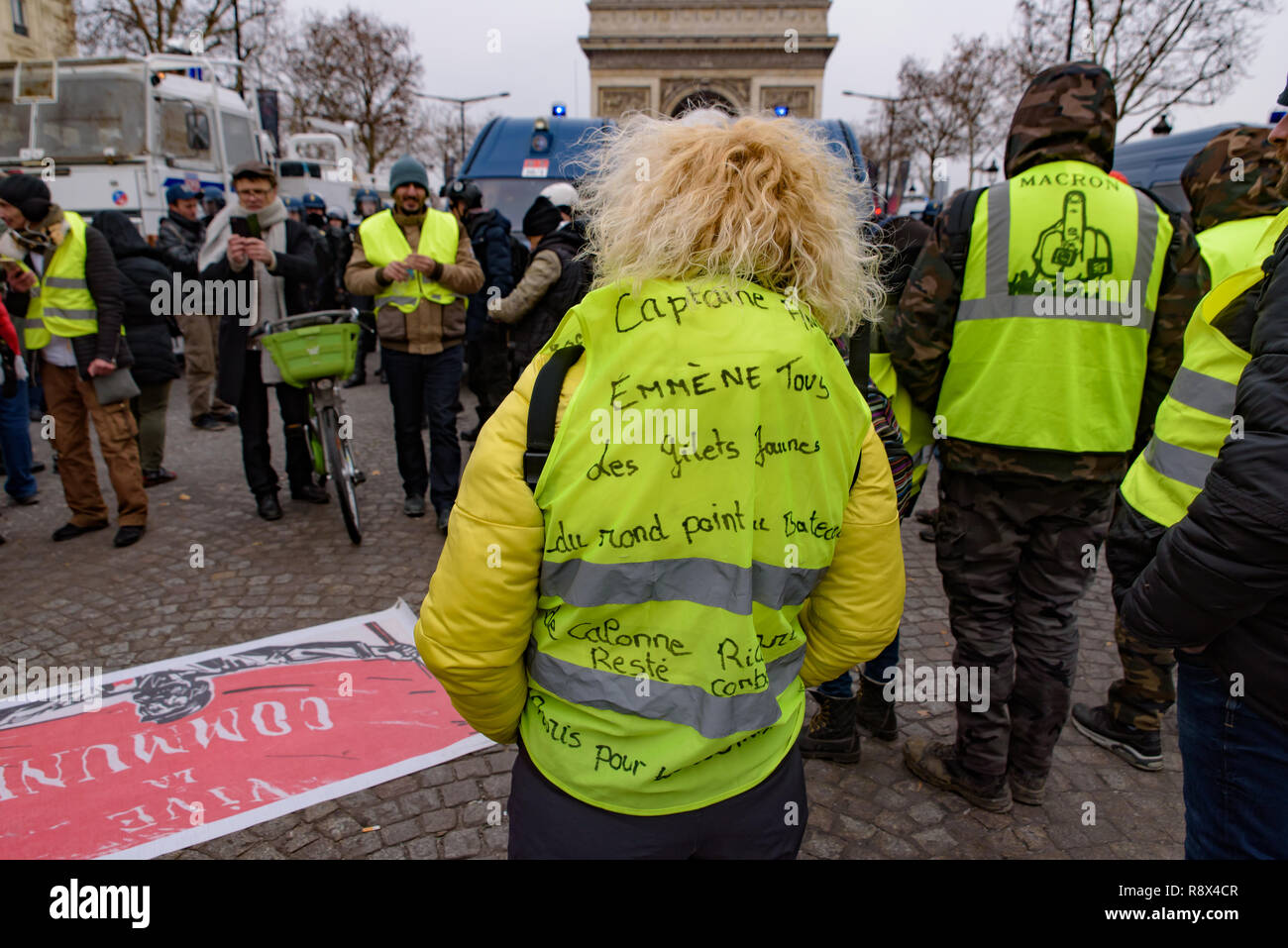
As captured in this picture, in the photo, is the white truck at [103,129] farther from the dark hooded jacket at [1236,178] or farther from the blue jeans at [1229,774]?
the blue jeans at [1229,774]

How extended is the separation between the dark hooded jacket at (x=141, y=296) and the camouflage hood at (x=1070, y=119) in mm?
5588

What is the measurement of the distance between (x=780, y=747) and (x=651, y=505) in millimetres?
578

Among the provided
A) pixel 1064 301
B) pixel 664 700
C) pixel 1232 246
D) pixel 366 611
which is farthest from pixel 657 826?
pixel 366 611

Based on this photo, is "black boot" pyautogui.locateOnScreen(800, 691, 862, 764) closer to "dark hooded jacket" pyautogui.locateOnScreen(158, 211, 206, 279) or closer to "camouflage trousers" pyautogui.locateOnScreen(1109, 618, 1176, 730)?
"camouflage trousers" pyautogui.locateOnScreen(1109, 618, 1176, 730)

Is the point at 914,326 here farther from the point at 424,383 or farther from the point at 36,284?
the point at 36,284

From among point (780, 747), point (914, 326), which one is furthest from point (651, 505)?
point (914, 326)

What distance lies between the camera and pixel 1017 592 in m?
2.89

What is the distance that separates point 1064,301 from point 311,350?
4.11 meters

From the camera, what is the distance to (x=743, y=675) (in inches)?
54.4

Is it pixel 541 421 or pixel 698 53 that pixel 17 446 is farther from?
pixel 698 53

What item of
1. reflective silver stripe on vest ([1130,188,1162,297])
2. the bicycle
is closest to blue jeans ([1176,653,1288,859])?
reflective silver stripe on vest ([1130,188,1162,297])

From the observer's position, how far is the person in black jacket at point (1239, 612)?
1368 millimetres

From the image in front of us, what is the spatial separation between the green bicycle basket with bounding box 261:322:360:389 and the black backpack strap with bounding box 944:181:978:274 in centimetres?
372

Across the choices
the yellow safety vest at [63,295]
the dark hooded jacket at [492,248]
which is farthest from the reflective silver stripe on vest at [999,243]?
the yellow safety vest at [63,295]
